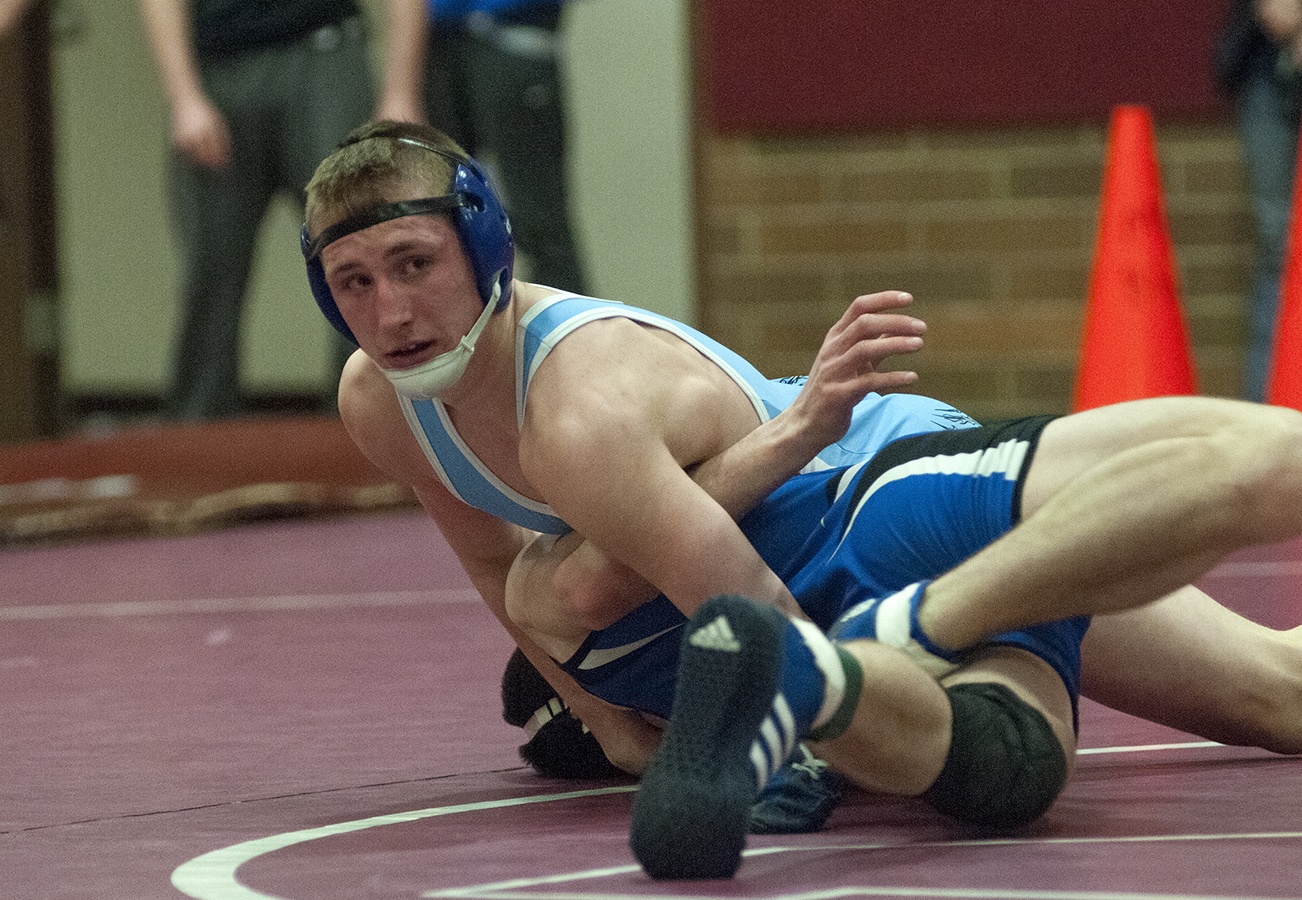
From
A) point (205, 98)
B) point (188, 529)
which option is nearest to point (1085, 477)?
point (188, 529)

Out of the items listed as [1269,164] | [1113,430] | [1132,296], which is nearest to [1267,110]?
[1269,164]

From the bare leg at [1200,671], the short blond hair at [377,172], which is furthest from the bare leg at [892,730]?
the short blond hair at [377,172]

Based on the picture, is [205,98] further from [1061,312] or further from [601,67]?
[1061,312]

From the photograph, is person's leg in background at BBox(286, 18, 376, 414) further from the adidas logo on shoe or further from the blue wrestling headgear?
the adidas logo on shoe

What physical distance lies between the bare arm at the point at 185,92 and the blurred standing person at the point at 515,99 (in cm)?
71

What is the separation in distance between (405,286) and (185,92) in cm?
425

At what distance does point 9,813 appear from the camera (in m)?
2.67

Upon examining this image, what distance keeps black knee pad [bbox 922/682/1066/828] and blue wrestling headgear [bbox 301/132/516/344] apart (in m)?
0.72

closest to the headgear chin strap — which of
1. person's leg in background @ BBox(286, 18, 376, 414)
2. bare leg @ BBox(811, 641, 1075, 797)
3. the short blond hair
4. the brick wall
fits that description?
the short blond hair

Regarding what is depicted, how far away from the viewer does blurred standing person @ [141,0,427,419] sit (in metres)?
6.59

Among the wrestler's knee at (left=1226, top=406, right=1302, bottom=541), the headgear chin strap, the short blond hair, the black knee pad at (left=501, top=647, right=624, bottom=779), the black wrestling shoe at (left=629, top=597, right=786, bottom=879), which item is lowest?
the black knee pad at (left=501, top=647, right=624, bottom=779)

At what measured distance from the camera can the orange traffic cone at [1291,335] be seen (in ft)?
20.6

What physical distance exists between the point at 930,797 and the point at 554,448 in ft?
1.77

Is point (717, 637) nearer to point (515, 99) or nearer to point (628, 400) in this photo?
point (628, 400)
